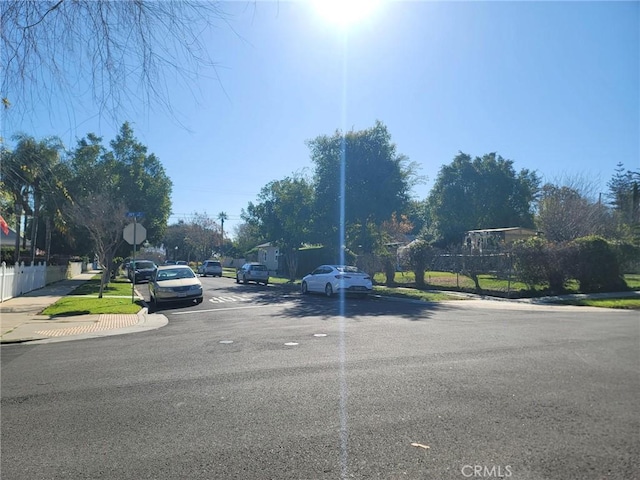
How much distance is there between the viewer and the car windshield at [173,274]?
1987cm

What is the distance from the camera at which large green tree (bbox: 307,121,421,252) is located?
94.3 ft

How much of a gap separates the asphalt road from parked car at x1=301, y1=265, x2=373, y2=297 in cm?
1217

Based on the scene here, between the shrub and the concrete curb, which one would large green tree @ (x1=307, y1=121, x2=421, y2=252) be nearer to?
the shrub

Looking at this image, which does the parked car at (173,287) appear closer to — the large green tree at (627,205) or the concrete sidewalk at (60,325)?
the concrete sidewalk at (60,325)

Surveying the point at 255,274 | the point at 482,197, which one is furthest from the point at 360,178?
the point at 482,197

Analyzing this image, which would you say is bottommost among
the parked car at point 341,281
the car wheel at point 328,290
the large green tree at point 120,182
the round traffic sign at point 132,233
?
the car wheel at point 328,290

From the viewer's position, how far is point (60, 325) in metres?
13.0

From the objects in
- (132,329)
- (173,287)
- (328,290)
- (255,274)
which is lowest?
(132,329)

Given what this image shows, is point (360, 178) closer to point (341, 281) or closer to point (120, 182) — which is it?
point (341, 281)

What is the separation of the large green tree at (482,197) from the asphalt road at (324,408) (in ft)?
152

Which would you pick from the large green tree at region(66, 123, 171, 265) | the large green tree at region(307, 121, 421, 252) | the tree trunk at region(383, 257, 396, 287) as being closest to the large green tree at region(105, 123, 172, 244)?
the large green tree at region(66, 123, 171, 265)

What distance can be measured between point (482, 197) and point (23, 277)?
45925mm

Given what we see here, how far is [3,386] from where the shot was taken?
6512mm

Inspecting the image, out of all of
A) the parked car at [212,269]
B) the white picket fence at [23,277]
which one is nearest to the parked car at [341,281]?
the white picket fence at [23,277]
